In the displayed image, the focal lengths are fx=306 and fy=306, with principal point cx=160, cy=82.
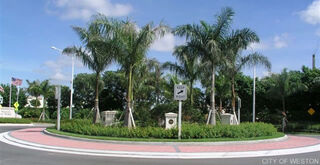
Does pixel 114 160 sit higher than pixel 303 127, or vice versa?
pixel 114 160

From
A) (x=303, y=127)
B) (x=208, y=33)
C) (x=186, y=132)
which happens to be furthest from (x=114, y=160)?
(x=303, y=127)

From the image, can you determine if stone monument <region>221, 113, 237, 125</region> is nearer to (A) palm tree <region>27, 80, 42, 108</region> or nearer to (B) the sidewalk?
(B) the sidewalk

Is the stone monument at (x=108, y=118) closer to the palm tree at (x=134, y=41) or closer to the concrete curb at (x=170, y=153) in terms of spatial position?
the palm tree at (x=134, y=41)

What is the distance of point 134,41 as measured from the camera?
56.6 ft

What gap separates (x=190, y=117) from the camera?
22141 mm

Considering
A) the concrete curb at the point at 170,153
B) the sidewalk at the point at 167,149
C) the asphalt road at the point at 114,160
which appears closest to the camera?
the asphalt road at the point at 114,160

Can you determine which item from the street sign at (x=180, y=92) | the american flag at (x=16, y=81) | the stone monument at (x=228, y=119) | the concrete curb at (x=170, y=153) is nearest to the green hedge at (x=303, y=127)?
the stone monument at (x=228, y=119)

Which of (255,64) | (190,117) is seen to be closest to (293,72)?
(255,64)

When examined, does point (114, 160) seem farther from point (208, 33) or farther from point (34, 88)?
point (34, 88)

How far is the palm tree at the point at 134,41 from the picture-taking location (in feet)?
56.1

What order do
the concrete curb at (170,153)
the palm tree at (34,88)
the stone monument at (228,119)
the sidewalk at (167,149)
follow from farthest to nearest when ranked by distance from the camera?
the palm tree at (34,88)
the stone monument at (228,119)
the sidewalk at (167,149)
the concrete curb at (170,153)

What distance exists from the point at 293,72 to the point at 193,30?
65.0 feet

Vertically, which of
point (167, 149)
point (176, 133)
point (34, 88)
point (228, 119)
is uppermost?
point (34, 88)

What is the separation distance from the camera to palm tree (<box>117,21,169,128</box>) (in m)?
17.1
